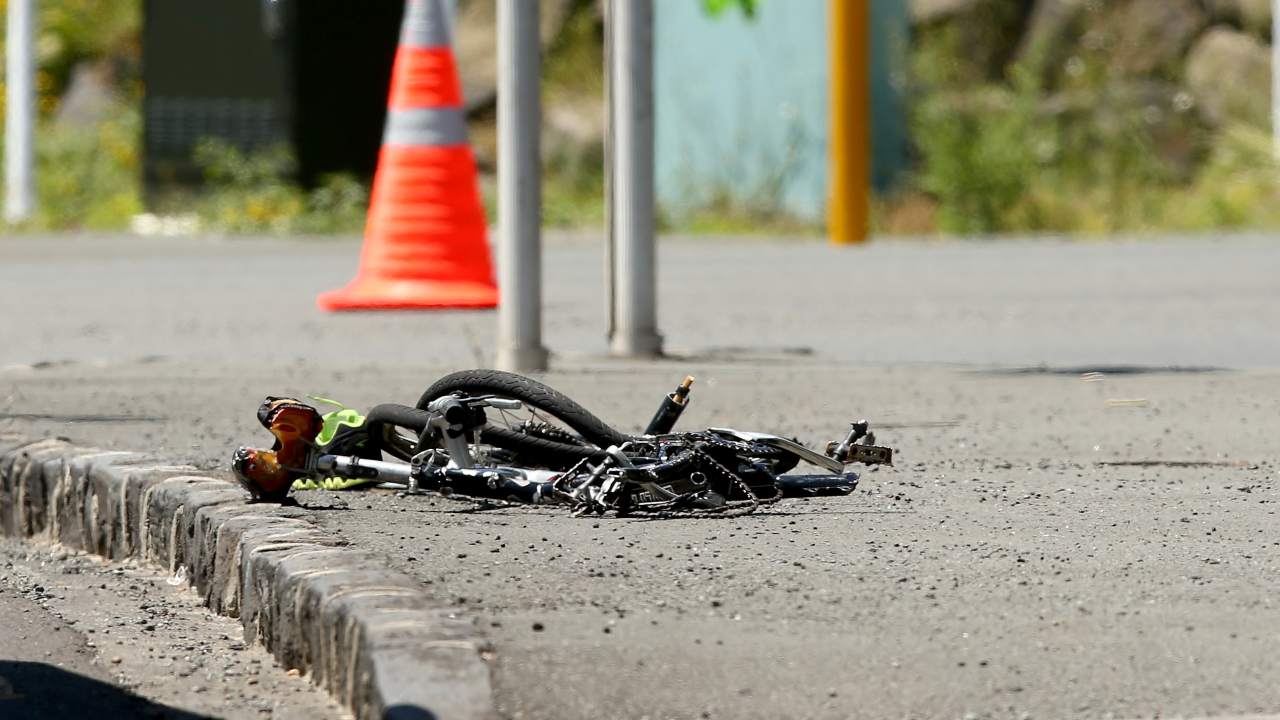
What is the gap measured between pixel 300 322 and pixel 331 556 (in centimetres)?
639

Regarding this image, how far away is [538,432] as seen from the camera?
598cm

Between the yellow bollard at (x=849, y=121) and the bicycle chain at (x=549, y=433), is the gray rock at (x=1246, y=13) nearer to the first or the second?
the yellow bollard at (x=849, y=121)

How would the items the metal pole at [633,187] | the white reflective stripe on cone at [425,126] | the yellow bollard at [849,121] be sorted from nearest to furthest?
the metal pole at [633,187] < the white reflective stripe on cone at [425,126] < the yellow bollard at [849,121]

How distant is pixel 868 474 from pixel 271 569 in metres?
1.98

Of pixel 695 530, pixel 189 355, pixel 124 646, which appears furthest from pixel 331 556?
pixel 189 355

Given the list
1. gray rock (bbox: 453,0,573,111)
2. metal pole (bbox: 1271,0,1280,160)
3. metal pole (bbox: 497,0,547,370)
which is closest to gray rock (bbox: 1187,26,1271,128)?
metal pole (bbox: 1271,0,1280,160)

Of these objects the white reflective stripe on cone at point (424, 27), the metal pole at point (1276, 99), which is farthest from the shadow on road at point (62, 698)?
the metal pole at point (1276, 99)

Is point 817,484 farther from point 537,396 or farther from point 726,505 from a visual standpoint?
point 537,396

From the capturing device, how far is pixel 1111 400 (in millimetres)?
8078

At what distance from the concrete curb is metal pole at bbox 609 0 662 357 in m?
2.89

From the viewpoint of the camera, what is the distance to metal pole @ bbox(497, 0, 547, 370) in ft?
29.5

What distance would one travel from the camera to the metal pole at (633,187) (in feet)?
30.8

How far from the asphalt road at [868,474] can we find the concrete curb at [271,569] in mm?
129

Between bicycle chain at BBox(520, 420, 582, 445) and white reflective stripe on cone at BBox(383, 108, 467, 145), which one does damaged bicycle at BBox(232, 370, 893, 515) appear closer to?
bicycle chain at BBox(520, 420, 582, 445)
